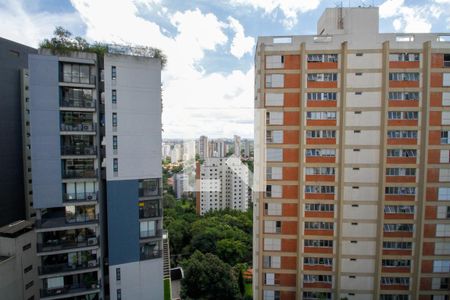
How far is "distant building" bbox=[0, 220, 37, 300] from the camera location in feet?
22.6

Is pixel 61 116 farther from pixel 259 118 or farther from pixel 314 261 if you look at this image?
pixel 314 261

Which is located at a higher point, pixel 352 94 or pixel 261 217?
pixel 352 94

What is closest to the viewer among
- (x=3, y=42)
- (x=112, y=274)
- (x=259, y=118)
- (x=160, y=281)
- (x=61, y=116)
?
(x=61, y=116)

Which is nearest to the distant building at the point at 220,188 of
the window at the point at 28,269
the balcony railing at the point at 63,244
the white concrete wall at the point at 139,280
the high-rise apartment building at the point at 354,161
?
the high-rise apartment building at the point at 354,161

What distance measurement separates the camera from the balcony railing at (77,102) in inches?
256

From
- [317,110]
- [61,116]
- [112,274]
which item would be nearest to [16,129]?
[61,116]

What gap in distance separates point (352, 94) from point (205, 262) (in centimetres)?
992

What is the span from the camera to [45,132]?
20.7ft

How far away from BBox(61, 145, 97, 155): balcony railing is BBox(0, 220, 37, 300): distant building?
3368 mm

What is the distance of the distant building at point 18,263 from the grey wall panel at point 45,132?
2.27 metres

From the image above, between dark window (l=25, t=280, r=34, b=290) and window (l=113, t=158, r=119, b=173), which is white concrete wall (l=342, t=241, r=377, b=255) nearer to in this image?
window (l=113, t=158, r=119, b=173)

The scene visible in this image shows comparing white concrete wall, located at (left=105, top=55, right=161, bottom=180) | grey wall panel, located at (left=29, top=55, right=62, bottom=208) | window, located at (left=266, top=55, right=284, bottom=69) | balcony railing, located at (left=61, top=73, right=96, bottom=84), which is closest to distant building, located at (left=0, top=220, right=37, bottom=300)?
grey wall panel, located at (left=29, top=55, right=62, bottom=208)

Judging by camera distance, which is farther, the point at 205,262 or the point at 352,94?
the point at 205,262

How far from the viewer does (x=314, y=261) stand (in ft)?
26.8
